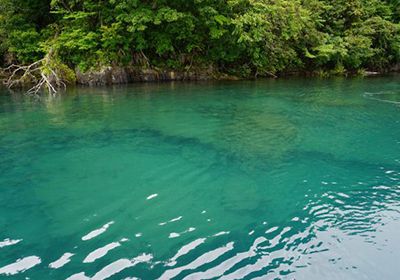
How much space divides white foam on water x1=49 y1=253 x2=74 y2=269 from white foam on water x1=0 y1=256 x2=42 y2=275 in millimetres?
208

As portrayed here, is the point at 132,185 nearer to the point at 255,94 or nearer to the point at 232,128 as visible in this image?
the point at 232,128

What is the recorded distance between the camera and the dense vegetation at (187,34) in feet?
73.8

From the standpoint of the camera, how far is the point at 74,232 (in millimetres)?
4969

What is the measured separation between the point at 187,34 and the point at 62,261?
68.4 feet

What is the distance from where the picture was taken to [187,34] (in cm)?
2348

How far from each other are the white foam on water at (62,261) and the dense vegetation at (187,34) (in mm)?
18652

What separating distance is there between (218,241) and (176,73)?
2183 centimetres

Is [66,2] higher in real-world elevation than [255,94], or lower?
higher

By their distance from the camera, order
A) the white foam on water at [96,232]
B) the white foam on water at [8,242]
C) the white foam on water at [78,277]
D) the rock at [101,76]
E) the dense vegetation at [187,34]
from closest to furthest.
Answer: the white foam on water at [78,277], the white foam on water at [8,242], the white foam on water at [96,232], the dense vegetation at [187,34], the rock at [101,76]

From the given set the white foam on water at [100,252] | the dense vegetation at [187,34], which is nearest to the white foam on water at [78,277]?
the white foam on water at [100,252]

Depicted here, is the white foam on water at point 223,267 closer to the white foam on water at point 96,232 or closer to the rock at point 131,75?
the white foam on water at point 96,232

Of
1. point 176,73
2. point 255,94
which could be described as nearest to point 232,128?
point 255,94

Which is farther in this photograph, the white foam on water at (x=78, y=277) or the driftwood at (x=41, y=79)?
the driftwood at (x=41, y=79)

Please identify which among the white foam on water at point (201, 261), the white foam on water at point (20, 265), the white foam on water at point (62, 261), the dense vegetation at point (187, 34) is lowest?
the white foam on water at point (201, 261)
